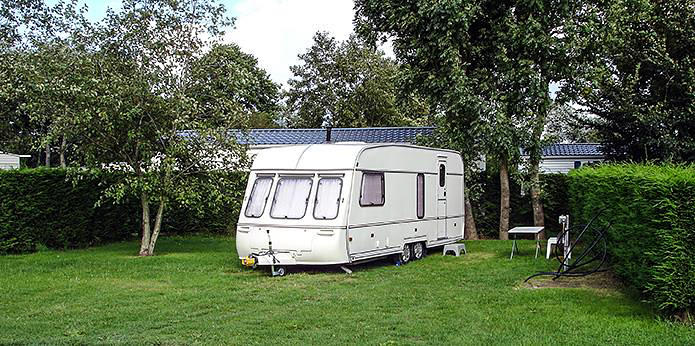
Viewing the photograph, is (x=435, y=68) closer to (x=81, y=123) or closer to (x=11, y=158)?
(x=81, y=123)

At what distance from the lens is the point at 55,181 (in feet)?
53.9

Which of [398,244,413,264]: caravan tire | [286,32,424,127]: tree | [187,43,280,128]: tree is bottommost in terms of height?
[398,244,413,264]: caravan tire

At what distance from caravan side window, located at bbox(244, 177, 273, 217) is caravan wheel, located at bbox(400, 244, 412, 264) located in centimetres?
276

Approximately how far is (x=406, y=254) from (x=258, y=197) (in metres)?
2.99

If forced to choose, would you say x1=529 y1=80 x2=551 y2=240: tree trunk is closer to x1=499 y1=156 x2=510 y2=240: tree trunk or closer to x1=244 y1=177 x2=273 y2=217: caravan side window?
x1=499 y1=156 x2=510 y2=240: tree trunk

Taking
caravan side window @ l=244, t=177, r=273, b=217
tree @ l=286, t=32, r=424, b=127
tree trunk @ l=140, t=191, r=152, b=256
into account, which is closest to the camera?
caravan side window @ l=244, t=177, r=273, b=217

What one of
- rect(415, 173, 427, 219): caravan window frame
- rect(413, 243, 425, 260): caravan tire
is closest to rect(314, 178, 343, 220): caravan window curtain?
rect(415, 173, 427, 219): caravan window frame

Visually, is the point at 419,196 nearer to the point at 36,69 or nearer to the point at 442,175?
the point at 442,175

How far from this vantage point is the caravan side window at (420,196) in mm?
14156

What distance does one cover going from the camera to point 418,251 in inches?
563

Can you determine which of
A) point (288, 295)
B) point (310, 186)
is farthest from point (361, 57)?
point (288, 295)

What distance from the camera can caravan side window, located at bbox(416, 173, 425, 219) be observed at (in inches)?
557

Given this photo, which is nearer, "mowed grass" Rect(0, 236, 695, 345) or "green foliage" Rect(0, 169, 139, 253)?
"mowed grass" Rect(0, 236, 695, 345)

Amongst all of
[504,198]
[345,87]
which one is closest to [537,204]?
[504,198]
